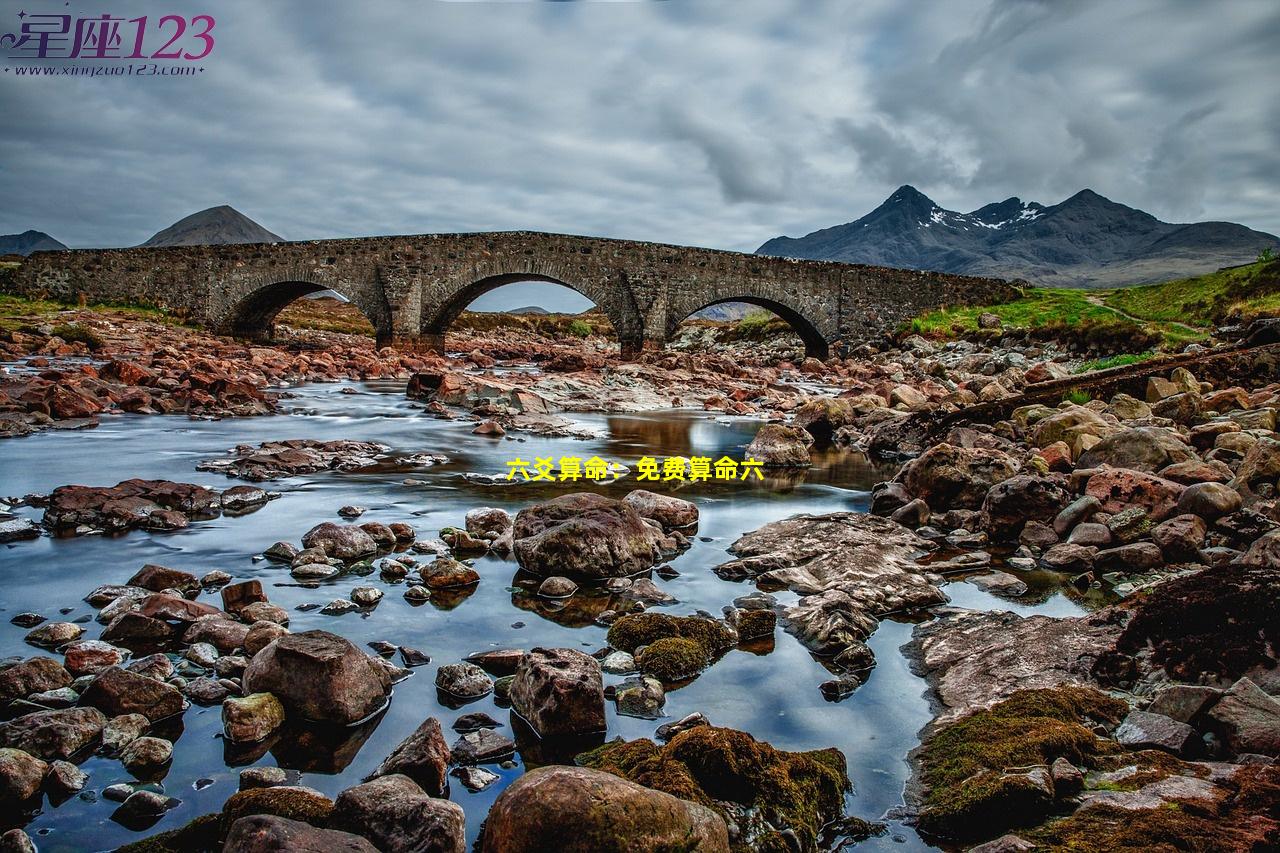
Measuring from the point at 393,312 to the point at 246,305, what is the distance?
6.69 meters

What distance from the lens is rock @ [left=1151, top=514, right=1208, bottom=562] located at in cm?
501

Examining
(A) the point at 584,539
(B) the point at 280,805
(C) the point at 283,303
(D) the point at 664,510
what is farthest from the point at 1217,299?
(C) the point at 283,303

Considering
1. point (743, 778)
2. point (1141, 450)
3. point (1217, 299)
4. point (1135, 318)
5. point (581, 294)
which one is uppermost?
point (1217, 299)

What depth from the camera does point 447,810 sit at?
2.27m

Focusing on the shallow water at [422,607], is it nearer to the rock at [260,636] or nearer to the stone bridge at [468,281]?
the rock at [260,636]

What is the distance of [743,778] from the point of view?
2.46 m

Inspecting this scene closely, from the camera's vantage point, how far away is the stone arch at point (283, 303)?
1131 inches

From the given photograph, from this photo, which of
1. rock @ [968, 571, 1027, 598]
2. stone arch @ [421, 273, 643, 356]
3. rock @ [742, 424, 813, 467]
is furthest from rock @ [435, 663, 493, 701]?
stone arch @ [421, 273, 643, 356]

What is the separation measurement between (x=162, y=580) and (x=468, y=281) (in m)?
24.6

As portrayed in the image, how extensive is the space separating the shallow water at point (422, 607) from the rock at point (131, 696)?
0.10 m

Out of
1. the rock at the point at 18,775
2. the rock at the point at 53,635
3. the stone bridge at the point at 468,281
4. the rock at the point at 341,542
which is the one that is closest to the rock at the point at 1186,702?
the rock at the point at 18,775

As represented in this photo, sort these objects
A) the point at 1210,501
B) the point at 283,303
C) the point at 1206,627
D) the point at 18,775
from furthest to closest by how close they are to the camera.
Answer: the point at 283,303 < the point at 1210,501 < the point at 1206,627 < the point at 18,775

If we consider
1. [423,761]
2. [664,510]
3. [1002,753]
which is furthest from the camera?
[664,510]

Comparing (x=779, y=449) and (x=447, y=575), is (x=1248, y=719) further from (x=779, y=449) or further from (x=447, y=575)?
(x=779, y=449)
